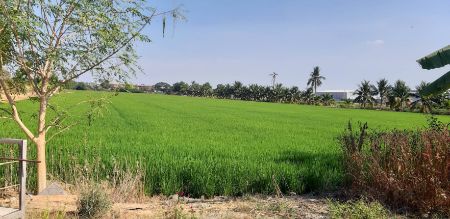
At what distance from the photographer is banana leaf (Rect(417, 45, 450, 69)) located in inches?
375

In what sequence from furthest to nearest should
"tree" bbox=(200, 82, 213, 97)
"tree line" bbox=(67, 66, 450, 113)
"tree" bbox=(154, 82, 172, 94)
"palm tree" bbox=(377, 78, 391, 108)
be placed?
"tree" bbox=(154, 82, 172, 94) < "tree" bbox=(200, 82, 213, 97) < "palm tree" bbox=(377, 78, 391, 108) < "tree line" bbox=(67, 66, 450, 113)

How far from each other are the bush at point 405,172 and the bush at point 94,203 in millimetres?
4147

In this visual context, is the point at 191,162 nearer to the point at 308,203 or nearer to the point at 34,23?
the point at 308,203

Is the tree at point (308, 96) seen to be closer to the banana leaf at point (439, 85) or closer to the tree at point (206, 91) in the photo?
the tree at point (206, 91)

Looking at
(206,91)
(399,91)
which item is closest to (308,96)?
(399,91)

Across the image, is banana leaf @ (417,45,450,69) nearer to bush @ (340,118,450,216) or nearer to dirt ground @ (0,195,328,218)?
bush @ (340,118,450,216)

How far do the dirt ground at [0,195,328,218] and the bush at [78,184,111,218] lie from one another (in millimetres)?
188

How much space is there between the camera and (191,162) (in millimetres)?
10047

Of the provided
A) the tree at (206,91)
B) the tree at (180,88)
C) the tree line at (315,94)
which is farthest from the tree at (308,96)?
the tree at (180,88)

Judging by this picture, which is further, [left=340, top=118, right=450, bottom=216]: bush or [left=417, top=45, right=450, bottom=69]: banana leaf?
[left=417, top=45, right=450, bottom=69]: banana leaf

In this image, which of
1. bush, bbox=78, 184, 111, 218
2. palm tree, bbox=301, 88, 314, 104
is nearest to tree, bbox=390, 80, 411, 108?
palm tree, bbox=301, 88, 314, 104

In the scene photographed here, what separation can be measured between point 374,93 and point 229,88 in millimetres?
57904

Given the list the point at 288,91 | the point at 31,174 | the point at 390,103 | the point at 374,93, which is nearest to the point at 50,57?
the point at 31,174

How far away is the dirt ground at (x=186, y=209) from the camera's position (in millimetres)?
6078
